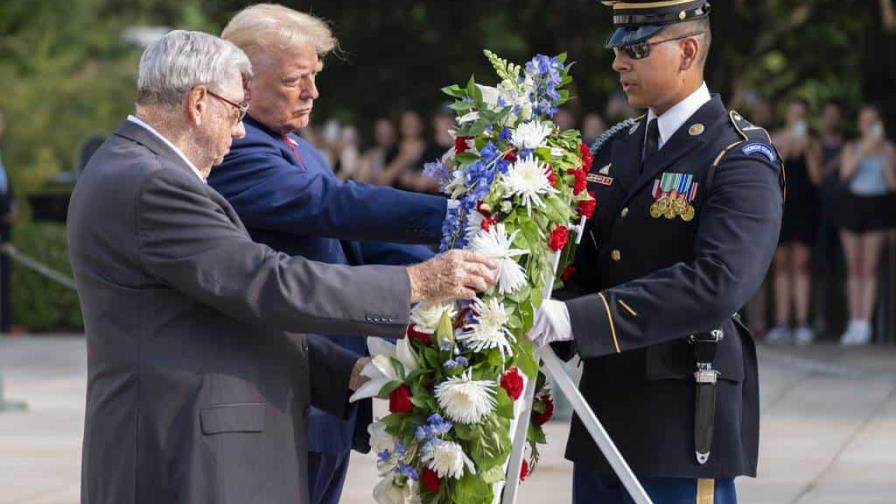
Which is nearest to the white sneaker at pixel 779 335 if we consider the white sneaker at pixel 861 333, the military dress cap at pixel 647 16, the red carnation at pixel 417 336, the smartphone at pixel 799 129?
the white sneaker at pixel 861 333

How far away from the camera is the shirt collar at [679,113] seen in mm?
4391

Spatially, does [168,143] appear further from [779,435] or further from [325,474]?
[779,435]

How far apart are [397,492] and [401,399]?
0.26m

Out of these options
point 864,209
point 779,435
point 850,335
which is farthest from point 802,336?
point 779,435

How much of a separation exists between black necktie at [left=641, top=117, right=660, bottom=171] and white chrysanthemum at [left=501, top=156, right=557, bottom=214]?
432mm

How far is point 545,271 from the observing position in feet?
13.6

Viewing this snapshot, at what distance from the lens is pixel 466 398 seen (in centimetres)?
403

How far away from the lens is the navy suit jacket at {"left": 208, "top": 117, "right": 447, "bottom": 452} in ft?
15.1

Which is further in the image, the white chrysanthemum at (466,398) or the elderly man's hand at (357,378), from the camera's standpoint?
the elderly man's hand at (357,378)

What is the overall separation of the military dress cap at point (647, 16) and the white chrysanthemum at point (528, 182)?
452mm

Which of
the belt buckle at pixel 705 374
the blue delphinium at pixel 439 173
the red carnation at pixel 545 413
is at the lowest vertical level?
the red carnation at pixel 545 413

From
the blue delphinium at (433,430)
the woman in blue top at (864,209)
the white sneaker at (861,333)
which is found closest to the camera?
the blue delphinium at (433,430)

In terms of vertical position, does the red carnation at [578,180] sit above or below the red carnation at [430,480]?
above

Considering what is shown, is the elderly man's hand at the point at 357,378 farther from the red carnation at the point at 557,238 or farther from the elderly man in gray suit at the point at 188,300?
the red carnation at the point at 557,238
